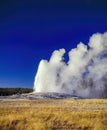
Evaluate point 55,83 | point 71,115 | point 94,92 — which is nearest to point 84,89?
point 94,92

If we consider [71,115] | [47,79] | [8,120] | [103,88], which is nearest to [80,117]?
Answer: [71,115]

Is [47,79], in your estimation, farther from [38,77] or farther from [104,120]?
[104,120]

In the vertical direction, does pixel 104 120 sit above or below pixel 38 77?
below

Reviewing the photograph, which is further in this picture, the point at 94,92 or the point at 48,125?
the point at 94,92

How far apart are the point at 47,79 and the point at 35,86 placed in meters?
3.01

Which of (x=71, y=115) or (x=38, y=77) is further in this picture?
(x=38, y=77)

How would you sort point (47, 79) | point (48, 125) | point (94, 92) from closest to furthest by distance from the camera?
1. point (48, 125)
2. point (47, 79)
3. point (94, 92)

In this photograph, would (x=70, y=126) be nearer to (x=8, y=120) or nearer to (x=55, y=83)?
(x=8, y=120)

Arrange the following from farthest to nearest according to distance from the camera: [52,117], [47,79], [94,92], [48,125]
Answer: [94,92] → [47,79] → [52,117] → [48,125]

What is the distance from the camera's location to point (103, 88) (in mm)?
73188

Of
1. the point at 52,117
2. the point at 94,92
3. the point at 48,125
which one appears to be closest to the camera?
the point at 48,125

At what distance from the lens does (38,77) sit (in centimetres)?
7050

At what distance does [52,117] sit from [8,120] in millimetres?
2438

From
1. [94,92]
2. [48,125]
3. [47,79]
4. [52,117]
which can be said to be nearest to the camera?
[48,125]
